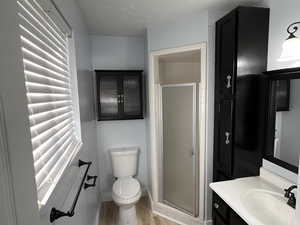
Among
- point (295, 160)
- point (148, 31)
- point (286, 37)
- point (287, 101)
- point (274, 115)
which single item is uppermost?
point (148, 31)

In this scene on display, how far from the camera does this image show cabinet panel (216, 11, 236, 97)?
1.60 m

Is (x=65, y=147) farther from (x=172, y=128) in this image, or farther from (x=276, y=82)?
(x=276, y=82)

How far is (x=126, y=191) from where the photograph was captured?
220 centimetres

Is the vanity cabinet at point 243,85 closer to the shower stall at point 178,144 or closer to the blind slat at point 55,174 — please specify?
the shower stall at point 178,144

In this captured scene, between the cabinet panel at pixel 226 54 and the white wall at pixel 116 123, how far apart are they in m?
1.22

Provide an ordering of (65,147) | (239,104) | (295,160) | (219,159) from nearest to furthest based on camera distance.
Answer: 1. (65,147)
2. (295,160)
3. (239,104)
4. (219,159)

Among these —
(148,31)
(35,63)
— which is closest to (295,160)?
(35,63)

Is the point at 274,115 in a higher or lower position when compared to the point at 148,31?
lower

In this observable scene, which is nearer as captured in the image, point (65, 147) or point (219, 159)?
point (65, 147)

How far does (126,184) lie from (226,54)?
193cm

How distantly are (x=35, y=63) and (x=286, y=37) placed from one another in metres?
1.78

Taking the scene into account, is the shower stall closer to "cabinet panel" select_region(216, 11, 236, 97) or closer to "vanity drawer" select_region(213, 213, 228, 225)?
"cabinet panel" select_region(216, 11, 236, 97)

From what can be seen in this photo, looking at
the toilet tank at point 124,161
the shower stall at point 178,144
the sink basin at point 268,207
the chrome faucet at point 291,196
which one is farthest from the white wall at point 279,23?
the toilet tank at point 124,161

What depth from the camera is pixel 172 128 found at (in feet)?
7.68
